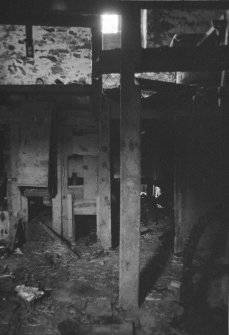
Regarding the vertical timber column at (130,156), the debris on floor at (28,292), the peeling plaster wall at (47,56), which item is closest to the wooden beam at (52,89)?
the peeling plaster wall at (47,56)

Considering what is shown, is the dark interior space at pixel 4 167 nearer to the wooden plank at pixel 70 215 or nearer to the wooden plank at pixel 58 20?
the wooden plank at pixel 70 215

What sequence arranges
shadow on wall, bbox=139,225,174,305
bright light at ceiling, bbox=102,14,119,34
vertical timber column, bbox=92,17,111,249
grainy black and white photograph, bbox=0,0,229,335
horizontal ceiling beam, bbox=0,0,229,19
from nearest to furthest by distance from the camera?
horizontal ceiling beam, bbox=0,0,229,19
grainy black and white photograph, bbox=0,0,229,335
shadow on wall, bbox=139,225,174,305
vertical timber column, bbox=92,17,111,249
bright light at ceiling, bbox=102,14,119,34

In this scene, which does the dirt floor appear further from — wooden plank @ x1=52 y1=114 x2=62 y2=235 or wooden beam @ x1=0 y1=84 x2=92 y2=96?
wooden beam @ x1=0 y1=84 x2=92 y2=96

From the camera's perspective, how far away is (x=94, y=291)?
4629mm

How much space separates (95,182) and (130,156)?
3.04 meters

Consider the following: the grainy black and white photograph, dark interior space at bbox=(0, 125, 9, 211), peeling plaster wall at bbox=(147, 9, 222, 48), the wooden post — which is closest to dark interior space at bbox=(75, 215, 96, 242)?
the grainy black and white photograph

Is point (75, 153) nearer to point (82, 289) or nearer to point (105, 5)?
point (82, 289)

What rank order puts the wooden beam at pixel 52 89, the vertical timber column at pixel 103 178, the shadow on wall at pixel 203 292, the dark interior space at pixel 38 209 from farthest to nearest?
the dark interior space at pixel 38 209 → the vertical timber column at pixel 103 178 → the wooden beam at pixel 52 89 → the shadow on wall at pixel 203 292

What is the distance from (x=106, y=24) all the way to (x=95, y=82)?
268cm

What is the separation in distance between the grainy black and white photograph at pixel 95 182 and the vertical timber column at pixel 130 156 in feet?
0.09

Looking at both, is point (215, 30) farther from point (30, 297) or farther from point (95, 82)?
point (30, 297)

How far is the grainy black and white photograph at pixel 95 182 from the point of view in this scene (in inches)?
162

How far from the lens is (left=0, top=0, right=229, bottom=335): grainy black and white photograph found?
4.12 m

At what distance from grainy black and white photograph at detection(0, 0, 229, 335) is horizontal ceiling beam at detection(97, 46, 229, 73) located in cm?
41
